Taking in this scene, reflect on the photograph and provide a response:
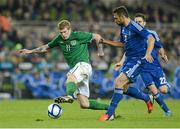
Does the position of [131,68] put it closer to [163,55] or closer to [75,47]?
[75,47]

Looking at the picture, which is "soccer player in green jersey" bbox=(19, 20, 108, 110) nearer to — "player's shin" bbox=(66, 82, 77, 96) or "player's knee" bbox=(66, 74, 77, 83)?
"player's knee" bbox=(66, 74, 77, 83)

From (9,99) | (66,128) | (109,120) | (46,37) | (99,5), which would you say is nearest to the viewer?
(66,128)

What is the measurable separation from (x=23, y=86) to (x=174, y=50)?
6.91m

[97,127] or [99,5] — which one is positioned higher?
[99,5]

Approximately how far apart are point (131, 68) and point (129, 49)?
0.44m

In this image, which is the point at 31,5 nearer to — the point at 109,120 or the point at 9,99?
the point at 9,99

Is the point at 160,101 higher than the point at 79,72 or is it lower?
lower

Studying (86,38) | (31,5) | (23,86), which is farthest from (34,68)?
(86,38)

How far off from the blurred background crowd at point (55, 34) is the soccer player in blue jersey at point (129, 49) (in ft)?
39.0

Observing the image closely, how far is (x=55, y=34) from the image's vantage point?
102ft

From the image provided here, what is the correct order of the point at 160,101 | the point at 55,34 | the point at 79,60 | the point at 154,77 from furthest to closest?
the point at 55,34
the point at 154,77
the point at 160,101
the point at 79,60

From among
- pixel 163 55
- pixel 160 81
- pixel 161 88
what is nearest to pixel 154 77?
pixel 160 81

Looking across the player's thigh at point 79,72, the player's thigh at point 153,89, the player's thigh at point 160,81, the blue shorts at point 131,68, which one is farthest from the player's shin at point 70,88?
the player's thigh at point 160,81

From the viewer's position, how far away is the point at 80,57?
1599 cm
